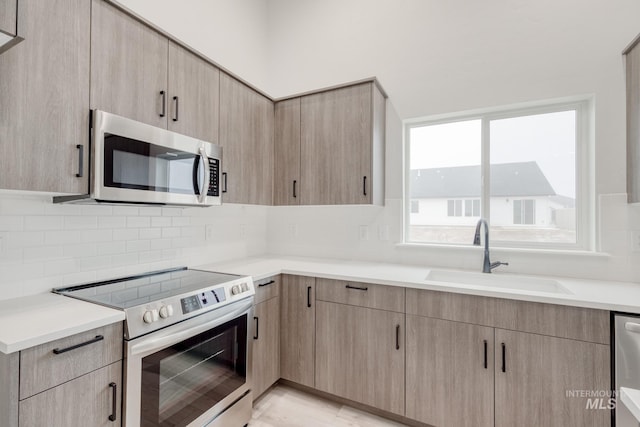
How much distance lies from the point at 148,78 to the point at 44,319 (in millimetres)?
1298

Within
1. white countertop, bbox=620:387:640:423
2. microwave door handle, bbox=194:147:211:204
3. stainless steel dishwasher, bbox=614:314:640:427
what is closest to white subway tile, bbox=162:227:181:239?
microwave door handle, bbox=194:147:211:204

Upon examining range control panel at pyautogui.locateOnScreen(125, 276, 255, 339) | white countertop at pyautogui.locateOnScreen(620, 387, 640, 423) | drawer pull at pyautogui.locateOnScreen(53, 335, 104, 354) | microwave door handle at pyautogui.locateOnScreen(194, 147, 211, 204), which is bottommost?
drawer pull at pyautogui.locateOnScreen(53, 335, 104, 354)

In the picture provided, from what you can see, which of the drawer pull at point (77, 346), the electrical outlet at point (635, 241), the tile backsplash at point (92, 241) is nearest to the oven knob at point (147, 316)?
the drawer pull at point (77, 346)

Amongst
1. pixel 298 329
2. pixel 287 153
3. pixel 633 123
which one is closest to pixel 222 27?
pixel 287 153

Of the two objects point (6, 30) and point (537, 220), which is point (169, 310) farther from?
point (537, 220)

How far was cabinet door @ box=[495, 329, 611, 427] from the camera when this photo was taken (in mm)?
1448

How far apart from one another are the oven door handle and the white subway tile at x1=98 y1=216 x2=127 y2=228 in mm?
837

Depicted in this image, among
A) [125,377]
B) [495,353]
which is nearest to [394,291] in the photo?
[495,353]

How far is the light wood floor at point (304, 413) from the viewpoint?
1939 mm

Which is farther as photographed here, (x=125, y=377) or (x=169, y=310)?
(x=169, y=310)

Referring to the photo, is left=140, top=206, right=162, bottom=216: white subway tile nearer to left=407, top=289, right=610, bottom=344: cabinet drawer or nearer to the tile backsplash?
the tile backsplash

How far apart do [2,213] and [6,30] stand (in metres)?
0.89

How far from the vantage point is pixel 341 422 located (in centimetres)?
195

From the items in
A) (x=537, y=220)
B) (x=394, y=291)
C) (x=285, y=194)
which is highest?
(x=285, y=194)
